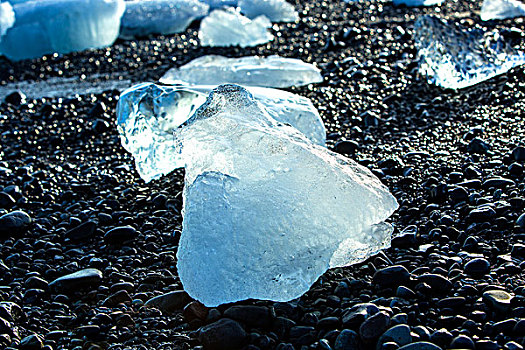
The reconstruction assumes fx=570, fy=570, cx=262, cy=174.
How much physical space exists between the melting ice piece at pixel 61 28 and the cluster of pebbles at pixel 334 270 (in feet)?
8.95

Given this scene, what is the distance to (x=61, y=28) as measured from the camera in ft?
23.8

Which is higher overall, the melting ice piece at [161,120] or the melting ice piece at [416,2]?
the melting ice piece at [161,120]

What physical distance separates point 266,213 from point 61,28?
6216 mm

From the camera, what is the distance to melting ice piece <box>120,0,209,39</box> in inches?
325

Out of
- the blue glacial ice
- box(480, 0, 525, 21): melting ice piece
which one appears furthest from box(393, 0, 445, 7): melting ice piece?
the blue glacial ice

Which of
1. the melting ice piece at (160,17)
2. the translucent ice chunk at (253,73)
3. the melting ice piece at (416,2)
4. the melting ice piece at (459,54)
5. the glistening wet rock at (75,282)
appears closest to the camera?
the glistening wet rock at (75,282)

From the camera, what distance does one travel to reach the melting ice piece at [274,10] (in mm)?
7863

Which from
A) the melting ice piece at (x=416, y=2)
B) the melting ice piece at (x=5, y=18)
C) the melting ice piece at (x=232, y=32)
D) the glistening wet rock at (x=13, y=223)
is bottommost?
the melting ice piece at (x=5, y=18)

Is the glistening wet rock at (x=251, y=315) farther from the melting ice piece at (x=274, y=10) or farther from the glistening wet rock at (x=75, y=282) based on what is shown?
the melting ice piece at (x=274, y=10)

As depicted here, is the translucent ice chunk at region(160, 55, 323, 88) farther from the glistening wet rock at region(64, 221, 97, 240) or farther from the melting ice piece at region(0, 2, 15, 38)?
the melting ice piece at region(0, 2, 15, 38)

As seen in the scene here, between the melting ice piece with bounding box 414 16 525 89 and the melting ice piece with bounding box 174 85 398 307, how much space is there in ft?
7.45

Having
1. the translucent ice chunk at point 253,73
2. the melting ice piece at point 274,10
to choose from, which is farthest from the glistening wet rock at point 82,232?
the melting ice piece at point 274,10

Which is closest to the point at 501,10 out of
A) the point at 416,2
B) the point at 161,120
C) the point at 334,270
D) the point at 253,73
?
the point at 416,2

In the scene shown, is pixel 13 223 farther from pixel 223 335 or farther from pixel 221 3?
pixel 221 3
